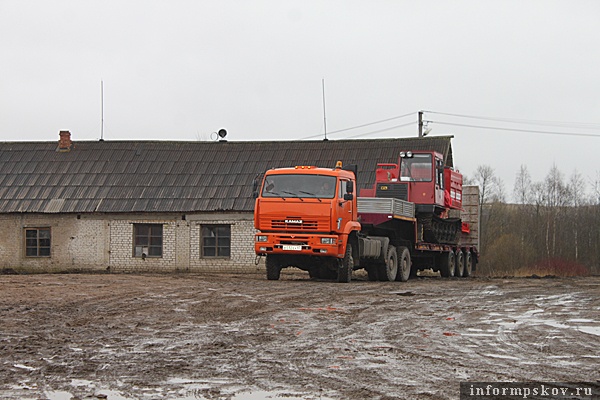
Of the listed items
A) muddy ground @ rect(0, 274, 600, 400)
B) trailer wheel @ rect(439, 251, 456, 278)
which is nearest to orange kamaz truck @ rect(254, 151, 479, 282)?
trailer wheel @ rect(439, 251, 456, 278)

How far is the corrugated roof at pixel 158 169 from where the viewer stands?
33.5m

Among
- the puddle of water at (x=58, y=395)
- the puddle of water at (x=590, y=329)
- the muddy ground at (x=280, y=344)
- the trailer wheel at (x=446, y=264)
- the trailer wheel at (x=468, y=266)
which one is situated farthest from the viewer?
the trailer wheel at (x=468, y=266)

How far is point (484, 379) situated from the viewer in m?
7.68

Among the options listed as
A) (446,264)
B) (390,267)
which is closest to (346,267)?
(390,267)

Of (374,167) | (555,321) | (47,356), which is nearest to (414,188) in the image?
(374,167)

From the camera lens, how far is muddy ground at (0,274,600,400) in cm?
742

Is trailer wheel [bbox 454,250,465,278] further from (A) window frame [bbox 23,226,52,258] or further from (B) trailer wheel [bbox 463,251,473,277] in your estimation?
(A) window frame [bbox 23,226,52,258]

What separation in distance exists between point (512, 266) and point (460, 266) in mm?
14067

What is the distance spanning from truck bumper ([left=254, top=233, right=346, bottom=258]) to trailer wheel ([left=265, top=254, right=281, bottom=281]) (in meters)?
1.06

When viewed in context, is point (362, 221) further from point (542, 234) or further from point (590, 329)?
point (542, 234)

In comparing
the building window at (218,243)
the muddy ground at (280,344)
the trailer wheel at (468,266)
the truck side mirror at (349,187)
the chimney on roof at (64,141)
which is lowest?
the trailer wheel at (468,266)

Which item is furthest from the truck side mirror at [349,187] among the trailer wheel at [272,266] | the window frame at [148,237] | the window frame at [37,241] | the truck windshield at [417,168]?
the window frame at [37,241]

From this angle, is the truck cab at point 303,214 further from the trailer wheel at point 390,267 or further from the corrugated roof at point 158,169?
the corrugated roof at point 158,169

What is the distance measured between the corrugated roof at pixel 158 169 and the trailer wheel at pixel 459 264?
4.84m
